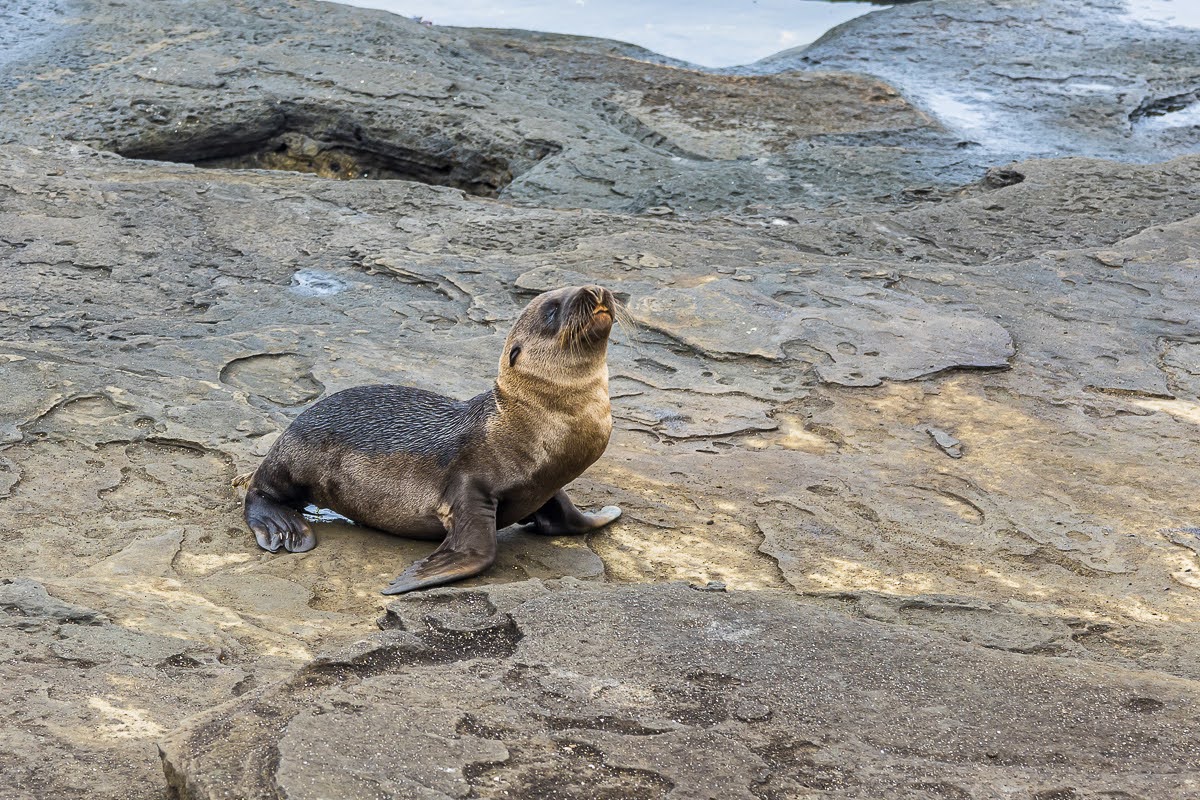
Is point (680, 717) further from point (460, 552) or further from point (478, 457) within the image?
point (478, 457)

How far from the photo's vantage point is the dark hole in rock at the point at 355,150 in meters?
10.3

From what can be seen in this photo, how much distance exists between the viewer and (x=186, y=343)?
6.49 metres

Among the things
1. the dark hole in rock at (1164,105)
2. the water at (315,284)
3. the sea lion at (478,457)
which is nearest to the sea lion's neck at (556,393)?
the sea lion at (478,457)

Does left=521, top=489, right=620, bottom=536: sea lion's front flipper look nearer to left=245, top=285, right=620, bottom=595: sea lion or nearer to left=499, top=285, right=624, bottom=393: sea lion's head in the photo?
left=245, top=285, right=620, bottom=595: sea lion

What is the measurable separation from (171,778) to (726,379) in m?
4.21

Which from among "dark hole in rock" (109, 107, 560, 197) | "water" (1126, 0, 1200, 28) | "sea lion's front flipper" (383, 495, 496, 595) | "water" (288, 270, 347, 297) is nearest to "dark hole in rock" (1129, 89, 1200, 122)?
"water" (1126, 0, 1200, 28)

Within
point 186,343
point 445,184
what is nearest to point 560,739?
point 186,343

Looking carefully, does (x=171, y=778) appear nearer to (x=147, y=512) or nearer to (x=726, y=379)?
(x=147, y=512)

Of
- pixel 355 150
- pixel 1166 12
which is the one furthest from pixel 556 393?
pixel 1166 12

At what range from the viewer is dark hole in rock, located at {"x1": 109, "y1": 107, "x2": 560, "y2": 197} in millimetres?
10281

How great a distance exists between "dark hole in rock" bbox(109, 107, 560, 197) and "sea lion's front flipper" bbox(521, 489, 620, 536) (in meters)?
5.56

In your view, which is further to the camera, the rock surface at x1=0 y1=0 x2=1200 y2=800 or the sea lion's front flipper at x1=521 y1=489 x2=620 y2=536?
the sea lion's front flipper at x1=521 y1=489 x2=620 y2=536

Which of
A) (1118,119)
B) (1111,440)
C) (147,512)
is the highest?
(1118,119)

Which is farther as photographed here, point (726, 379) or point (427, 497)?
point (726, 379)
